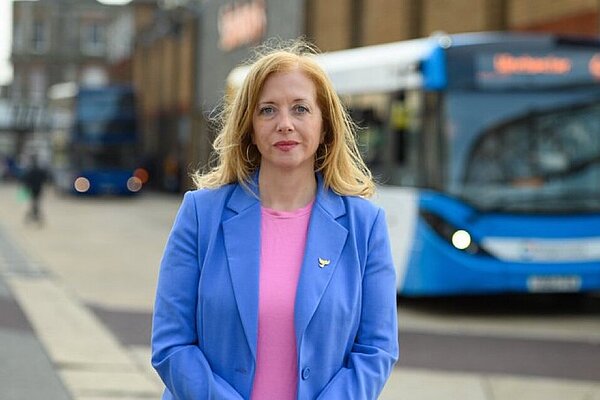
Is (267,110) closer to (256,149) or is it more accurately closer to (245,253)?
(256,149)

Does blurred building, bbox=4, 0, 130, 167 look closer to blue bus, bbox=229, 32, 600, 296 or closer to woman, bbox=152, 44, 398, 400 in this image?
blue bus, bbox=229, 32, 600, 296

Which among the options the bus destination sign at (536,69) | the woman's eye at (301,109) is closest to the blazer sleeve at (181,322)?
the woman's eye at (301,109)

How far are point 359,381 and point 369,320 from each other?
6.3 inches

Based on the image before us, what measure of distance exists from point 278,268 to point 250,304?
14 centimetres

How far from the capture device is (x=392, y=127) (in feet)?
44.9

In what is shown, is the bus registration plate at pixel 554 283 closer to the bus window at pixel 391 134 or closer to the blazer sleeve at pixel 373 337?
the bus window at pixel 391 134

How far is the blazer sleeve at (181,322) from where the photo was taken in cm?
321

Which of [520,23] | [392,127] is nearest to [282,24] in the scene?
[520,23]

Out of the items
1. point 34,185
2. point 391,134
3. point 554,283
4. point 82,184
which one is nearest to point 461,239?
point 554,283

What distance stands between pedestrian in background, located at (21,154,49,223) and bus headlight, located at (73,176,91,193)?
14.0 m

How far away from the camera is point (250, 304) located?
10.4ft

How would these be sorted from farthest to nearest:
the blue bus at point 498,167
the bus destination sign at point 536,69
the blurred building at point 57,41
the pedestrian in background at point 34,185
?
the blurred building at point 57,41, the pedestrian in background at point 34,185, the bus destination sign at point 536,69, the blue bus at point 498,167

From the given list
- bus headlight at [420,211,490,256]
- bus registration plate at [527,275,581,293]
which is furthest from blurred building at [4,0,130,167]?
bus registration plate at [527,275,581,293]

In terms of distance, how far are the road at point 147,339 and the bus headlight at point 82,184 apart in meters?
27.1
